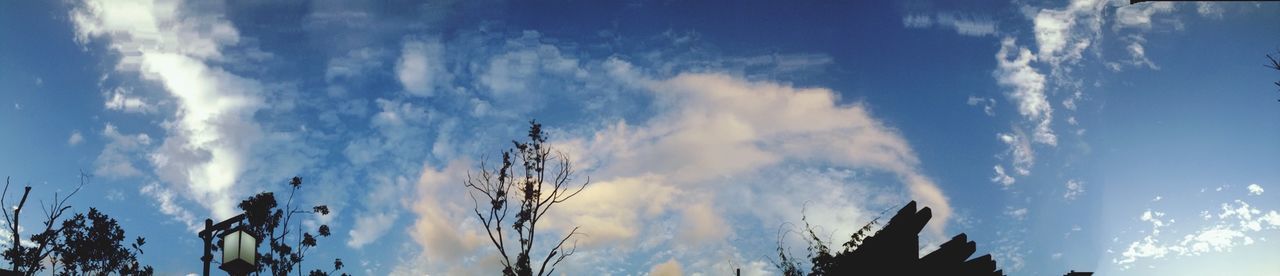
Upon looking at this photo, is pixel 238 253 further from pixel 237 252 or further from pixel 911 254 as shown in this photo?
pixel 911 254

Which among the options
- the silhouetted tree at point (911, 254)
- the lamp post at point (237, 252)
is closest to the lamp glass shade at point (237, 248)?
the lamp post at point (237, 252)

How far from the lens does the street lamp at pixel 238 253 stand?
848 cm

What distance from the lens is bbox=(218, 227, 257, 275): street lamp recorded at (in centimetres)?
848

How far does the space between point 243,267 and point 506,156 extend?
12980mm

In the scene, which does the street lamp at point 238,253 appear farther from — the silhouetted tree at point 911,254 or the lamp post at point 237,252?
the silhouetted tree at point 911,254

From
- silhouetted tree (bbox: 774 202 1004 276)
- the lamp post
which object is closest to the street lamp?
the lamp post

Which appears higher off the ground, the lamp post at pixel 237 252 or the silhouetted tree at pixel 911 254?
the lamp post at pixel 237 252

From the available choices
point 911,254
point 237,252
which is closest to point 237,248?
point 237,252

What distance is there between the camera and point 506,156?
2145 centimetres

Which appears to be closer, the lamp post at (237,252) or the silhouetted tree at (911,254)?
the silhouetted tree at (911,254)

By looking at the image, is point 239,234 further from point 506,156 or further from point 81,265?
point 81,265

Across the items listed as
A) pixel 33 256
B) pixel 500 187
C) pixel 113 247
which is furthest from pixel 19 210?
pixel 500 187

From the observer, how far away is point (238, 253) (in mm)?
8531

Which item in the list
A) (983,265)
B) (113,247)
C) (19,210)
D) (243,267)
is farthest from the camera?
(113,247)
